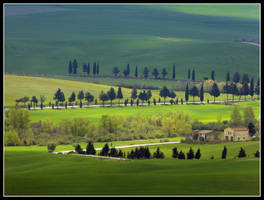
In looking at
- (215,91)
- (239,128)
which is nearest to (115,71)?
(215,91)

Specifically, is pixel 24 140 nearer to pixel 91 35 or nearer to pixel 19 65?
pixel 19 65

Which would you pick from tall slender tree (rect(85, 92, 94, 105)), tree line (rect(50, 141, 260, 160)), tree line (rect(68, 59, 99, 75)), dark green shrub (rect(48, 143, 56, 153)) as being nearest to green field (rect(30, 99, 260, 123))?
tall slender tree (rect(85, 92, 94, 105))

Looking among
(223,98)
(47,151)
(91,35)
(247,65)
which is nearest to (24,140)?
(47,151)

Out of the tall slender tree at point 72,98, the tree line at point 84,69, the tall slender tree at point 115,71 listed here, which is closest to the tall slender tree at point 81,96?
the tall slender tree at point 72,98

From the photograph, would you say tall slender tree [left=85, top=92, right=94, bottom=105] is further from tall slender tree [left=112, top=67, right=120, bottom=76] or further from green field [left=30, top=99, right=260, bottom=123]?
tall slender tree [left=112, top=67, right=120, bottom=76]

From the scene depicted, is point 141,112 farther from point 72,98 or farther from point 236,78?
point 236,78

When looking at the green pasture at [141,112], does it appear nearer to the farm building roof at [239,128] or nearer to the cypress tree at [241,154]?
the farm building roof at [239,128]

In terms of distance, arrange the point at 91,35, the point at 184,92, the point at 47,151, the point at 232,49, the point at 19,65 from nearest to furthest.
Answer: the point at 47,151, the point at 184,92, the point at 19,65, the point at 232,49, the point at 91,35
